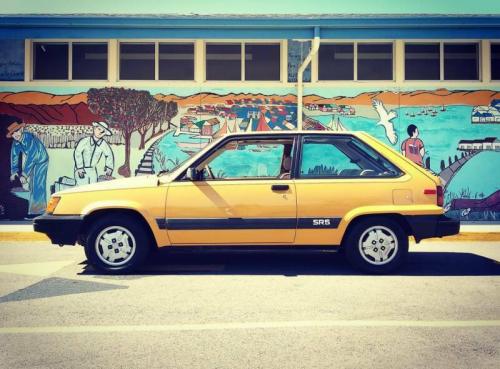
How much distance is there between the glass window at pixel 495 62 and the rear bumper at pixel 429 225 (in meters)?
7.98

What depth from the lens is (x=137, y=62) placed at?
1342cm

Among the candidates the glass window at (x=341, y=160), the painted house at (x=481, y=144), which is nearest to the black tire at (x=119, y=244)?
the glass window at (x=341, y=160)

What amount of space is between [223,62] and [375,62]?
11.2ft

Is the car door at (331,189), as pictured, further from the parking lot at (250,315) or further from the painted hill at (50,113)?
the painted hill at (50,113)

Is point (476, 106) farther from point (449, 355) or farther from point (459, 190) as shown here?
point (449, 355)

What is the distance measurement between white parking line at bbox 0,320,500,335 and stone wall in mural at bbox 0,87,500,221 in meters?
8.95

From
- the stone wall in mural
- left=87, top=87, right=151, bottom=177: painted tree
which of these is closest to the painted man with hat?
the stone wall in mural

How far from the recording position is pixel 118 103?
43.6 ft

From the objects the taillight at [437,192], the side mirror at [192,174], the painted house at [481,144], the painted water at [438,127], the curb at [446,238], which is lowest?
the curb at [446,238]

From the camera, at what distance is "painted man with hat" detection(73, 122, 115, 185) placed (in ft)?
43.7

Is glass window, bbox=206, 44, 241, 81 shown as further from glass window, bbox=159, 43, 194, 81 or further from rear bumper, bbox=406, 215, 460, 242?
rear bumper, bbox=406, 215, 460, 242

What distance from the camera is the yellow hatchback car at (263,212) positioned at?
6574 millimetres

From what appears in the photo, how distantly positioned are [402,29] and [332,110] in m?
2.61

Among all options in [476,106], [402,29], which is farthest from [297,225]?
[476,106]
